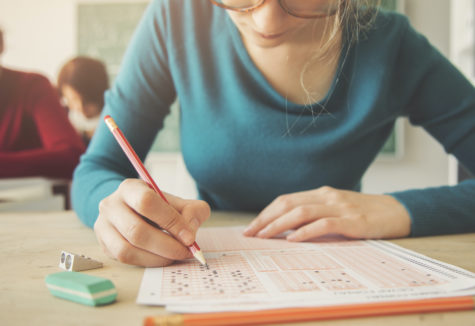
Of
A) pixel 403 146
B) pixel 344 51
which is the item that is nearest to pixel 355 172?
pixel 344 51

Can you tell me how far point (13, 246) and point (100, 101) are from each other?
64.8 inches

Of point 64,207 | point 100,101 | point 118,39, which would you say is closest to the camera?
point 64,207

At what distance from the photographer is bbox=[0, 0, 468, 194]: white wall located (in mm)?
2807

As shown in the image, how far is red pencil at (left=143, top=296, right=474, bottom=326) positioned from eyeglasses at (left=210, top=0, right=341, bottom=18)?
453 millimetres

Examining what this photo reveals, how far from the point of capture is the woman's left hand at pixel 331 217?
0.59m

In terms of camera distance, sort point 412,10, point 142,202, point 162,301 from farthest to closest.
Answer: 1. point 412,10
2. point 142,202
3. point 162,301

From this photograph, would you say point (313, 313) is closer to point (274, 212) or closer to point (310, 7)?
point (274, 212)

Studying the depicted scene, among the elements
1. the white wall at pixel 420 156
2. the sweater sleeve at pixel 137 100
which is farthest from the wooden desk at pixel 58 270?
the white wall at pixel 420 156

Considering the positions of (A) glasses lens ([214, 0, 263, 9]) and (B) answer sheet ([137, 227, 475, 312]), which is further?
(A) glasses lens ([214, 0, 263, 9])

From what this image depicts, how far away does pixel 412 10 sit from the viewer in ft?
9.23

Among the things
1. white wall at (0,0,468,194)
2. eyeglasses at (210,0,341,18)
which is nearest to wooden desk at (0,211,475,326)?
eyeglasses at (210,0,341,18)

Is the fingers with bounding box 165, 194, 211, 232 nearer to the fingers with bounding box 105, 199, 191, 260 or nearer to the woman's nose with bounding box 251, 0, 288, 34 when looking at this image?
the fingers with bounding box 105, 199, 191, 260

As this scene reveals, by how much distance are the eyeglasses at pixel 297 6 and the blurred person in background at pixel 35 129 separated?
→ 1371mm

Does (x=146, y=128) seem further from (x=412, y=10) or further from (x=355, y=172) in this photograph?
(x=412, y=10)
